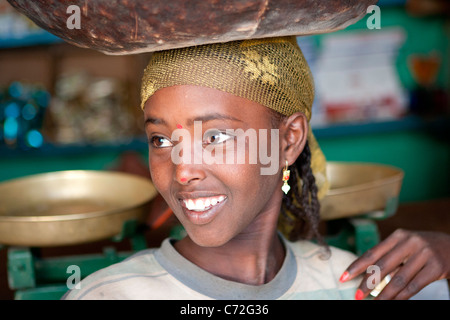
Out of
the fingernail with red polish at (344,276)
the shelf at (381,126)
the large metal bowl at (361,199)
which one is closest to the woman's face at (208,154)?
the fingernail with red polish at (344,276)

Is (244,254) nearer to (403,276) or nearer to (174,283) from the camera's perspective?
(174,283)

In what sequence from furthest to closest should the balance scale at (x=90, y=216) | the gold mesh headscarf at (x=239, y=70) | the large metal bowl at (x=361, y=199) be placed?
the large metal bowl at (x=361, y=199) < the balance scale at (x=90, y=216) < the gold mesh headscarf at (x=239, y=70)

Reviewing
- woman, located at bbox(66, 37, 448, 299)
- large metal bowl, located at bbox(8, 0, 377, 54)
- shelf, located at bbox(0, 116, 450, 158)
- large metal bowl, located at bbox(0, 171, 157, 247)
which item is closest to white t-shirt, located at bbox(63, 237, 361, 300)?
woman, located at bbox(66, 37, 448, 299)

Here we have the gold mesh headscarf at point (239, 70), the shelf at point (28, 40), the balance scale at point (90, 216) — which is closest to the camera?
the gold mesh headscarf at point (239, 70)

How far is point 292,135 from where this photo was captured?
1.23 m

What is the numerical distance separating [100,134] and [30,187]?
1446 mm

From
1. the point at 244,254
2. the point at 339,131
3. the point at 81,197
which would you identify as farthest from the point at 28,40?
the point at 244,254

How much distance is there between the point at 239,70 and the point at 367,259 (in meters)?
0.55

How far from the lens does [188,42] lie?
92 centimetres

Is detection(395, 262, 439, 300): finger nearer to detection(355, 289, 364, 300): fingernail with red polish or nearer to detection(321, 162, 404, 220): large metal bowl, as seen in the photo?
detection(355, 289, 364, 300): fingernail with red polish

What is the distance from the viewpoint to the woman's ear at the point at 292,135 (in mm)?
1207

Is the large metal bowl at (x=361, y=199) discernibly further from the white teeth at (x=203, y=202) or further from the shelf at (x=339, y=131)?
the shelf at (x=339, y=131)

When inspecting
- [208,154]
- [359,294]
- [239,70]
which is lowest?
[359,294]

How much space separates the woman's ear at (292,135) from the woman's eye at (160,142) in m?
0.25
